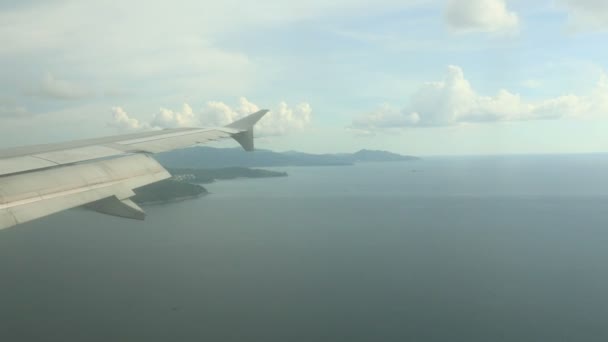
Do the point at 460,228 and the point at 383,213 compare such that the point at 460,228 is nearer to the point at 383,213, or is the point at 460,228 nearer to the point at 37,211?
the point at 383,213

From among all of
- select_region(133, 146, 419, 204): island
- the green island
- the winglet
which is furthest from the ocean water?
the winglet

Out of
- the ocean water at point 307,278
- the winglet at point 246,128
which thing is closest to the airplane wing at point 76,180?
the winglet at point 246,128

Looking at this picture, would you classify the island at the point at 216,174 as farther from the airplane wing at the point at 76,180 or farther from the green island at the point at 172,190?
the airplane wing at the point at 76,180

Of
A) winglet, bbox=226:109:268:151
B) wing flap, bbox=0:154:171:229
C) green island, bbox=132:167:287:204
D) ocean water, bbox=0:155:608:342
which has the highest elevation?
winglet, bbox=226:109:268:151

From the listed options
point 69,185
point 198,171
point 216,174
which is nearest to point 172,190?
point 198,171

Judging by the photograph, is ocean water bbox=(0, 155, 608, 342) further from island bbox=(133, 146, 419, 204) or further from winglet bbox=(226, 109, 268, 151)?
winglet bbox=(226, 109, 268, 151)

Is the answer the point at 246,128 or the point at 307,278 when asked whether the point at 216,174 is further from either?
the point at 246,128

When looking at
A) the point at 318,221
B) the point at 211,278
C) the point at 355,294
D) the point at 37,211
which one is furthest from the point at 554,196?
the point at 37,211
